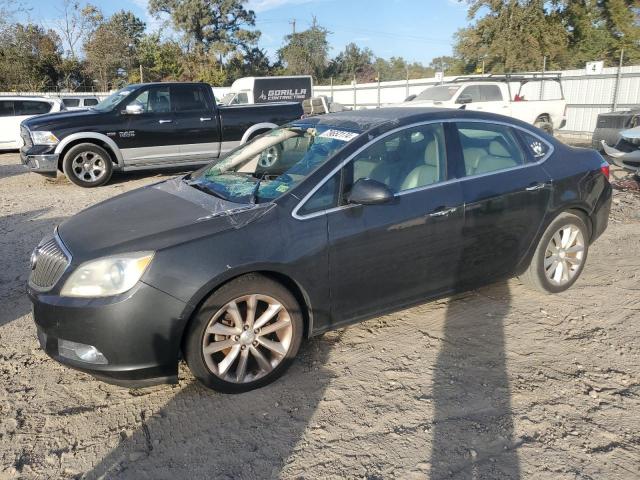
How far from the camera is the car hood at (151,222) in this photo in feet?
9.68

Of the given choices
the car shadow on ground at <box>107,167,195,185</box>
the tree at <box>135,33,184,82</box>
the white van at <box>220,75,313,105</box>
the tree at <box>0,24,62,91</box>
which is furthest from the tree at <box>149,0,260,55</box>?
the car shadow on ground at <box>107,167,195,185</box>

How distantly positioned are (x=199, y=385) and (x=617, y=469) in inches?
91.7

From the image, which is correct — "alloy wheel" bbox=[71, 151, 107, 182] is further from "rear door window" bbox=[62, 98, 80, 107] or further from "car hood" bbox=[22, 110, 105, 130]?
"rear door window" bbox=[62, 98, 80, 107]

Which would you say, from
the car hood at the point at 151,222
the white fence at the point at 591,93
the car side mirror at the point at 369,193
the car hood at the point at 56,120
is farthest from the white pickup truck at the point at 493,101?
the car hood at the point at 151,222

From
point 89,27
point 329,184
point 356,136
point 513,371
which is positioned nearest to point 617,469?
point 513,371

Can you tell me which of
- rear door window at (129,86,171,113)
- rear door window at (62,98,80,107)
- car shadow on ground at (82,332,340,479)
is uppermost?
rear door window at (62,98,80,107)

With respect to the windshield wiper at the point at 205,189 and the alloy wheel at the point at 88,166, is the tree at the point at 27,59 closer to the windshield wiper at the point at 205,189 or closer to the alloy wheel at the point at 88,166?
the alloy wheel at the point at 88,166

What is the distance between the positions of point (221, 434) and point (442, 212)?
2.04 m

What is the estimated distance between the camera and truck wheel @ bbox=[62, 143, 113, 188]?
924 cm

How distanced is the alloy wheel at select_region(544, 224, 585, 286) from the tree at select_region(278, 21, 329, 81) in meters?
54.2

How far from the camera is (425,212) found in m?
3.56

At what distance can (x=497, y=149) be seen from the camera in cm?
409

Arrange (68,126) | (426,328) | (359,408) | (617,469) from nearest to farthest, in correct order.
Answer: (617,469), (359,408), (426,328), (68,126)

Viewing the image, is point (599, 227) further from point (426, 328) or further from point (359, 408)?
point (359, 408)
